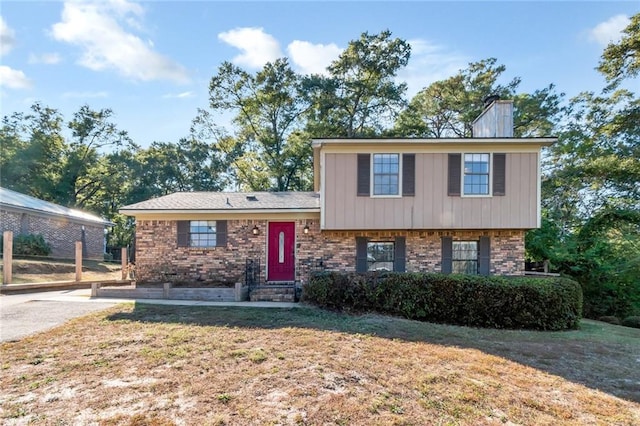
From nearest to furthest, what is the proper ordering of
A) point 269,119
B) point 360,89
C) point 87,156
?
point 360,89 < point 269,119 < point 87,156

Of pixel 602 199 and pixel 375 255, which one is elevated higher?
pixel 602 199

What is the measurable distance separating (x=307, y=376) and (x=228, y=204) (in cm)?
827

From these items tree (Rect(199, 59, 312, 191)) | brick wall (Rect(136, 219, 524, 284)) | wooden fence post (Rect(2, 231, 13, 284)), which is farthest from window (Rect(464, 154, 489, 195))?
wooden fence post (Rect(2, 231, 13, 284))

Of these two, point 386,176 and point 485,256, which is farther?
point 485,256

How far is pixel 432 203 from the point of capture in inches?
394

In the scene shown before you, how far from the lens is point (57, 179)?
25906mm

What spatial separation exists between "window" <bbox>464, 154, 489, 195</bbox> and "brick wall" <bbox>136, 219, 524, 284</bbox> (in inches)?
56.2

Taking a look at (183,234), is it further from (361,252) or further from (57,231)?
(57,231)

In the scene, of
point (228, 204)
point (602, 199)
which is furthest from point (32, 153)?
point (602, 199)

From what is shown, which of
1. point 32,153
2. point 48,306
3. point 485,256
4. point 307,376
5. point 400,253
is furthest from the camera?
point 32,153

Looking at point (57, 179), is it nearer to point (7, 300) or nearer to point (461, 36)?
point (7, 300)

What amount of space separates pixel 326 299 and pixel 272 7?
898cm

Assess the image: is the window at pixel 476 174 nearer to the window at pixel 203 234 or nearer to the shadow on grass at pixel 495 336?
the shadow on grass at pixel 495 336

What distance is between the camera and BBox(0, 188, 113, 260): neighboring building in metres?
15.8
